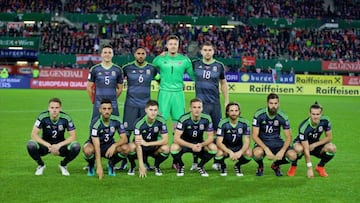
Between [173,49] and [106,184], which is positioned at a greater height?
[173,49]

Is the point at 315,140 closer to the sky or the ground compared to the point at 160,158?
closer to the sky

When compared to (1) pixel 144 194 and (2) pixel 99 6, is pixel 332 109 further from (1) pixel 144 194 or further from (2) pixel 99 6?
(2) pixel 99 6

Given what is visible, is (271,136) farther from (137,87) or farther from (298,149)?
(137,87)

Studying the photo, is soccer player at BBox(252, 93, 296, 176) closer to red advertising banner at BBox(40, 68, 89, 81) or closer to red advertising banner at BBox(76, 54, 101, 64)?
red advertising banner at BBox(40, 68, 89, 81)

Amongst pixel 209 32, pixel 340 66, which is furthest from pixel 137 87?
pixel 209 32

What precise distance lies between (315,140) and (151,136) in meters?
2.65

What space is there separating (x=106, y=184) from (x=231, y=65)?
112 feet

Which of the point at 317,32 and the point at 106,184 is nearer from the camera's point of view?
the point at 106,184

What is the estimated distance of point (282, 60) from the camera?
4228 centimetres

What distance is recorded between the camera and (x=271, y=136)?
9.27 m

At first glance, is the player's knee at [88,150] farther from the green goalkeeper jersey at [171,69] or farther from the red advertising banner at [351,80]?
the red advertising banner at [351,80]

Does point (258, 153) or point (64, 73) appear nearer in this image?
point (258, 153)

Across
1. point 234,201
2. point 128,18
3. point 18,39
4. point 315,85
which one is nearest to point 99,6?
point 128,18

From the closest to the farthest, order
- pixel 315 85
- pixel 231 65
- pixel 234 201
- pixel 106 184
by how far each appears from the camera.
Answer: pixel 234 201, pixel 106 184, pixel 315 85, pixel 231 65
